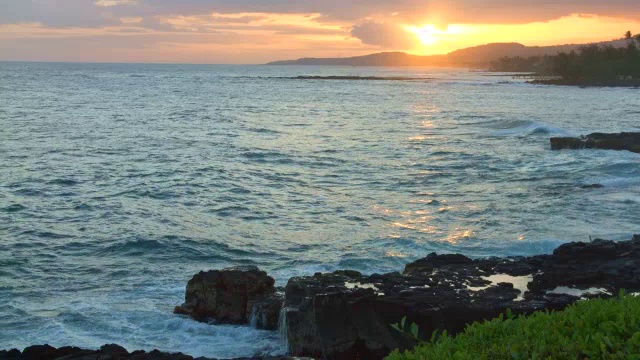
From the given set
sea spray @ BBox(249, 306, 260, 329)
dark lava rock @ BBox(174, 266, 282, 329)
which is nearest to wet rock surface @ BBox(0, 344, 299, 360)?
sea spray @ BBox(249, 306, 260, 329)

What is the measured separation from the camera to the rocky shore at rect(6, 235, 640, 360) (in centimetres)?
1330

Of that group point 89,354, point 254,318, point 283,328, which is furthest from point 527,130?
point 89,354

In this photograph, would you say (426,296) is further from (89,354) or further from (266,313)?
(89,354)

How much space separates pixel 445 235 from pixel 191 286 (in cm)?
979

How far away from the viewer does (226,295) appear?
1603 cm

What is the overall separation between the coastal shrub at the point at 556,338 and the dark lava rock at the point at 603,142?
37376 mm

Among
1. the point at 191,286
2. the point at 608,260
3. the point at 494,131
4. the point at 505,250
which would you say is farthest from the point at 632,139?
the point at 191,286

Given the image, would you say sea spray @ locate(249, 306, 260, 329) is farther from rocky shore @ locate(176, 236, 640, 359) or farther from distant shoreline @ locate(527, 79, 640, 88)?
distant shoreline @ locate(527, 79, 640, 88)

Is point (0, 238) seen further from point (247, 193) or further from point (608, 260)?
point (608, 260)

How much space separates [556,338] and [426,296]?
7464 mm

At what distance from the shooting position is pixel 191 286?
16.3 metres

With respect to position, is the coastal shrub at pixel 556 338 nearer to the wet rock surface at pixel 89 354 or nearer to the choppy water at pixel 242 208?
the wet rock surface at pixel 89 354

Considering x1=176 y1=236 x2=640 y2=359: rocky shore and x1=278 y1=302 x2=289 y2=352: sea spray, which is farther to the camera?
x1=278 y1=302 x2=289 y2=352: sea spray

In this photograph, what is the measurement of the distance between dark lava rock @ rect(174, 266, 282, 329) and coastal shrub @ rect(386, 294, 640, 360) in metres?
8.88
